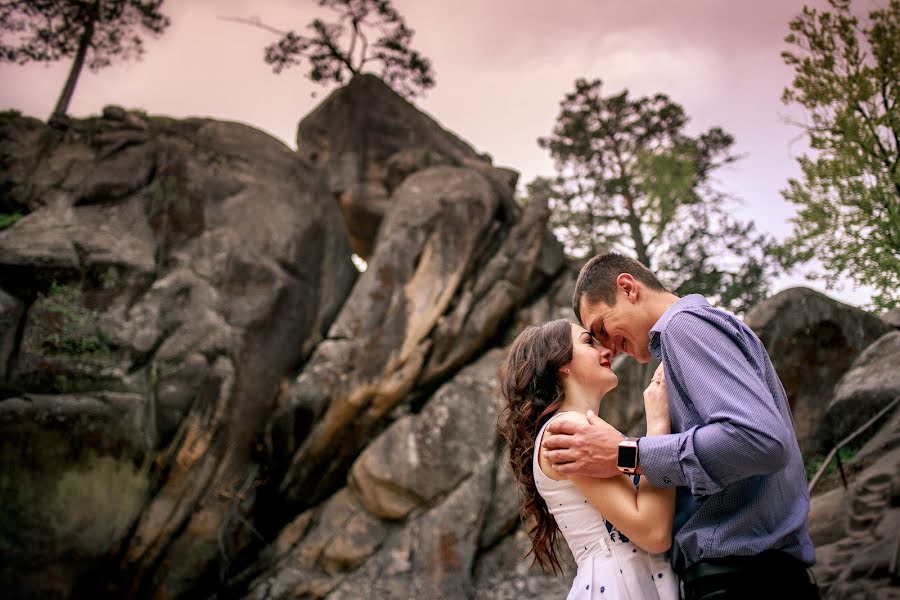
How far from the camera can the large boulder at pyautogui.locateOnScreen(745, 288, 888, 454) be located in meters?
10.9

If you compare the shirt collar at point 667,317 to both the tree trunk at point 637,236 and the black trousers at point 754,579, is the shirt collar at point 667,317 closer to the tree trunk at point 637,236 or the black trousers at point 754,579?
the black trousers at point 754,579

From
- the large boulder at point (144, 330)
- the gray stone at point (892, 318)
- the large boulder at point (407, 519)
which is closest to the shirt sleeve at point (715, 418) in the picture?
the large boulder at point (407, 519)

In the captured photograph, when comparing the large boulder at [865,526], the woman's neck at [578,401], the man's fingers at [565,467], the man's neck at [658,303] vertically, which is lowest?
the large boulder at [865,526]

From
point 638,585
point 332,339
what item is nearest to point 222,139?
point 332,339

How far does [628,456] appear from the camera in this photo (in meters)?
2.14

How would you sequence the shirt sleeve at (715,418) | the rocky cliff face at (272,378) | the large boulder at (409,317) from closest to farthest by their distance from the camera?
the shirt sleeve at (715,418) < the rocky cliff face at (272,378) < the large boulder at (409,317)

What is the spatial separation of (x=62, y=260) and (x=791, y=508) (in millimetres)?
11334

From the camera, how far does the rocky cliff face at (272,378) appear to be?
877cm

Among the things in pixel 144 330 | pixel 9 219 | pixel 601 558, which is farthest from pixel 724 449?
pixel 9 219

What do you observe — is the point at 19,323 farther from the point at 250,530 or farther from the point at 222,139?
the point at 222,139

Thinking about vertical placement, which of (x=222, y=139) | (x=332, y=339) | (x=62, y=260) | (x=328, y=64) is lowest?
(x=332, y=339)

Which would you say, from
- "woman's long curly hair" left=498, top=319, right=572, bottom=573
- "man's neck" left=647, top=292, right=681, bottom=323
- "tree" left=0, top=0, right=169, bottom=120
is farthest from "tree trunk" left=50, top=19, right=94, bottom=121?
"man's neck" left=647, top=292, right=681, bottom=323

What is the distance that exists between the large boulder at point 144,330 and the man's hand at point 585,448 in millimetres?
8709

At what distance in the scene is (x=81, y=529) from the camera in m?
8.73
